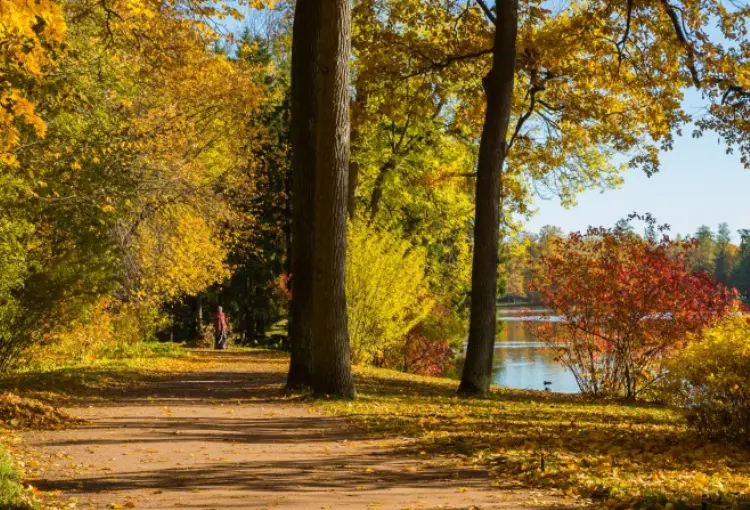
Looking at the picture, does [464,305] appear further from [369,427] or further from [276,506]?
[276,506]

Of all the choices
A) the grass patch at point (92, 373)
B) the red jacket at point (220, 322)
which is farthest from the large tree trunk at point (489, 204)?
the red jacket at point (220, 322)

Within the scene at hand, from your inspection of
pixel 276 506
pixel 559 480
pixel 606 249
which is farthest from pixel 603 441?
pixel 606 249

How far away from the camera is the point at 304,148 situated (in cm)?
1425

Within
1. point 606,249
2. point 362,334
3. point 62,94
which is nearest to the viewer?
point 62,94

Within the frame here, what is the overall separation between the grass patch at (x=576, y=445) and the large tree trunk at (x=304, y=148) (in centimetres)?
211

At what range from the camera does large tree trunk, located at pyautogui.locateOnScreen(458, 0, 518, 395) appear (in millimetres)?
14672

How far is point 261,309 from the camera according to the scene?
133ft

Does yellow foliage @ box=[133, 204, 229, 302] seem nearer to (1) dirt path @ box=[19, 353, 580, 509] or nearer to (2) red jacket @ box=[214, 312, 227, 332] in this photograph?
(2) red jacket @ box=[214, 312, 227, 332]

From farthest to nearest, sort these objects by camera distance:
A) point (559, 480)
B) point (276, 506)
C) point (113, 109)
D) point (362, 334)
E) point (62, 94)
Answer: point (362, 334) < point (113, 109) < point (62, 94) < point (559, 480) < point (276, 506)

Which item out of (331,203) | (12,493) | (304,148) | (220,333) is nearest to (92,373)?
(304,148)

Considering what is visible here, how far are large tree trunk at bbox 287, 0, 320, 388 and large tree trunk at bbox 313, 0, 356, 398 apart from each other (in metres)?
1.50

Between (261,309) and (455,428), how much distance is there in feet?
103

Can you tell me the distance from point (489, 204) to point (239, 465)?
27.9 feet

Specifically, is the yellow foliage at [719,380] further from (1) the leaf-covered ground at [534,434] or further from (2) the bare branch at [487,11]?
(2) the bare branch at [487,11]
